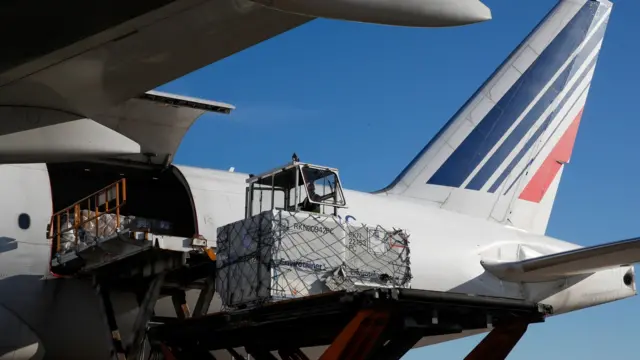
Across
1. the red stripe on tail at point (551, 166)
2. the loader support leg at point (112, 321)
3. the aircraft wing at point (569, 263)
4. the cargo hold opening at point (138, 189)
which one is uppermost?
the red stripe on tail at point (551, 166)

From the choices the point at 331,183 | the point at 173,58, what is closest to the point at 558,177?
the point at 331,183

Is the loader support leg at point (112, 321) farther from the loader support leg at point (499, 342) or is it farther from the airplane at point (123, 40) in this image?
the airplane at point (123, 40)

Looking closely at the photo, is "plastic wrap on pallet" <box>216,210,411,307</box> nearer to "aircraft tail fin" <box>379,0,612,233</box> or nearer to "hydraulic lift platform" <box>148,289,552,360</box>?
"hydraulic lift platform" <box>148,289,552,360</box>

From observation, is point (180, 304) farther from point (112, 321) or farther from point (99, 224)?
point (99, 224)

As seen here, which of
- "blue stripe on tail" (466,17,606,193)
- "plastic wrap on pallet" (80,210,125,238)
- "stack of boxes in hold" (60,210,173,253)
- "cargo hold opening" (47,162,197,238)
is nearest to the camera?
"stack of boxes in hold" (60,210,173,253)

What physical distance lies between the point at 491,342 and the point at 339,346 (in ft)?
6.23

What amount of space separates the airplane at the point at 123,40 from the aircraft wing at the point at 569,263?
279 inches

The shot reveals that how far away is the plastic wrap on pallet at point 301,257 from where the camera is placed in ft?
35.0

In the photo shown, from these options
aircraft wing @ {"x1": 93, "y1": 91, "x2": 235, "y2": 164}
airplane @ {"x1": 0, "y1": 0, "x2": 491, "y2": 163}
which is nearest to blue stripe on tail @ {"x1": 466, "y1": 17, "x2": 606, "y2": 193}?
aircraft wing @ {"x1": 93, "y1": 91, "x2": 235, "y2": 164}

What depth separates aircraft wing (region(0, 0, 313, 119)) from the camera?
5672mm

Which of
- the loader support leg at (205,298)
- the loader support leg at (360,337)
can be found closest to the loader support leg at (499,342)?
the loader support leg at (360,337)

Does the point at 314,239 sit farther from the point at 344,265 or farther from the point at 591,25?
the point at 591,25

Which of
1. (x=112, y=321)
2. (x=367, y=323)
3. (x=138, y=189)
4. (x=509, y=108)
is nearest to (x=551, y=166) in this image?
(x=509, y=108)

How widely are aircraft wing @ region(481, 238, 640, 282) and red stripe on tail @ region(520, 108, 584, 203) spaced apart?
131 inches
